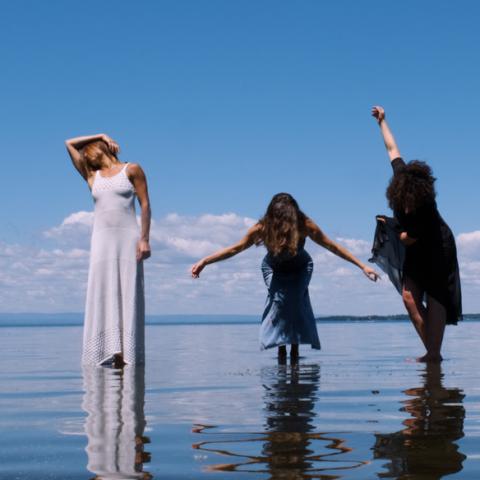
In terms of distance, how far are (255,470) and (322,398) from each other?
8.56 ft

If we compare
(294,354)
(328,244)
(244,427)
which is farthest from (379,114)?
(244,427)

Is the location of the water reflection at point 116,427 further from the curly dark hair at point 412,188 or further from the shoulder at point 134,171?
the curly dark hair at point 412,188

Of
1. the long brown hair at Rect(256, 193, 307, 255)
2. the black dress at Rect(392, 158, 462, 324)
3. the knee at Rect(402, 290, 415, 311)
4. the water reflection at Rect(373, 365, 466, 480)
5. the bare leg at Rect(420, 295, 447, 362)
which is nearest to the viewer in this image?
the water reflection at Rect(373, 365, 466, 480)

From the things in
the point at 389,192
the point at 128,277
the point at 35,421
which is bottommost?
the point at 35,421

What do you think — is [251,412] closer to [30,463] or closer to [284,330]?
[30,463]

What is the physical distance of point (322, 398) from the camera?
553 centimetres

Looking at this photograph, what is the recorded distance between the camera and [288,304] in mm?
9930

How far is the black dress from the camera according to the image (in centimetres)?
928

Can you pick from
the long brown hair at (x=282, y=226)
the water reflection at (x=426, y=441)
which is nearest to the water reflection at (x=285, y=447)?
the water reflection at (x=426, y=441)

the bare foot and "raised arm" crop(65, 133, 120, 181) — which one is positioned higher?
"raised arm" crop(65, 133, 120, 181)

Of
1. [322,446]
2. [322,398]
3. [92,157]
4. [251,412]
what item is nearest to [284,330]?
[92,157]

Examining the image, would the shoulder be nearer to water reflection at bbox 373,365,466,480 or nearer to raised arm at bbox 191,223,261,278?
raised arm at bbox 191,223,261,278

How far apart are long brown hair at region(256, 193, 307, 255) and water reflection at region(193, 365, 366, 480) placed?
4.43 metres

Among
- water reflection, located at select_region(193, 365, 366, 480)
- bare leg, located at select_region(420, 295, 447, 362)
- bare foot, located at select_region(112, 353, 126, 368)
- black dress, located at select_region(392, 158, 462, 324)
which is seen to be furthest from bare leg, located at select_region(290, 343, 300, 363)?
water reflection, located at select_region(193, 365, 366, 480)
